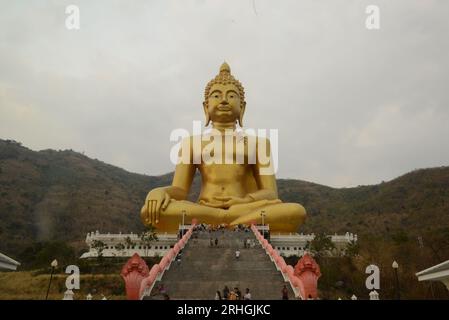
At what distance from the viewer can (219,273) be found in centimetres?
1156

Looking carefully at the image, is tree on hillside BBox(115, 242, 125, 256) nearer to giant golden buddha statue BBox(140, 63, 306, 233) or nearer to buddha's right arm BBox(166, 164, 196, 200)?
giant golden buddha statue BBox(140, 63, 306, 233)

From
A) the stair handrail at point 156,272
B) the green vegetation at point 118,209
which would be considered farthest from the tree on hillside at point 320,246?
the stair handrail at point 156,272

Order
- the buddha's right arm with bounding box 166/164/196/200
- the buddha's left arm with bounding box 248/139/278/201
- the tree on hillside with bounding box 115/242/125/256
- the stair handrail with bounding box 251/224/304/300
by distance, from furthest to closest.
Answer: the tree on hillside with bounding box 115/242/125/256
the buddha's left arm with bounding box 248/139/278/201
the buddha's right arm with bounding box 166/164/196/200
the stair handrail with bounding box 251/224/304/300

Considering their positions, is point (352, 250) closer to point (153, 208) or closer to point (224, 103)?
point (153, 208)

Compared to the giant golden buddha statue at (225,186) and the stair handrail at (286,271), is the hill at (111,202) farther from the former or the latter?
the stair handrail at (286,271)

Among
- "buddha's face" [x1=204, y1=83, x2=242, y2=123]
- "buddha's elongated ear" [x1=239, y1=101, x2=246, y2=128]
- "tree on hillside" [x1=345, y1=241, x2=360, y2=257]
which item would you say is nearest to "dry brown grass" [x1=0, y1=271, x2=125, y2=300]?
"buddha's face" [x1=204, y1=83, x2=242, y2=123]

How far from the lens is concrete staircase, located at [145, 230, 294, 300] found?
985 centimetres

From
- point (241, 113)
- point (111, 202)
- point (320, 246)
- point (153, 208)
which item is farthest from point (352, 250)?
point (111, 202)

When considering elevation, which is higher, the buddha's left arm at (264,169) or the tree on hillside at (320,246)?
the buddha's left arm at (264,169)

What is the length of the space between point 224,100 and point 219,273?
1164 centimetres

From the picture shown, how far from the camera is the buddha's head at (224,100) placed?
22016mm

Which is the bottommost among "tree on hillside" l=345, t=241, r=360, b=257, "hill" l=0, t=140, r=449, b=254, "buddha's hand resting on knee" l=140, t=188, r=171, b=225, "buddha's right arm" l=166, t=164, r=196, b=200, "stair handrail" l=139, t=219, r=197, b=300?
"stair handrail" l=139, t=219, r=197, b=300
